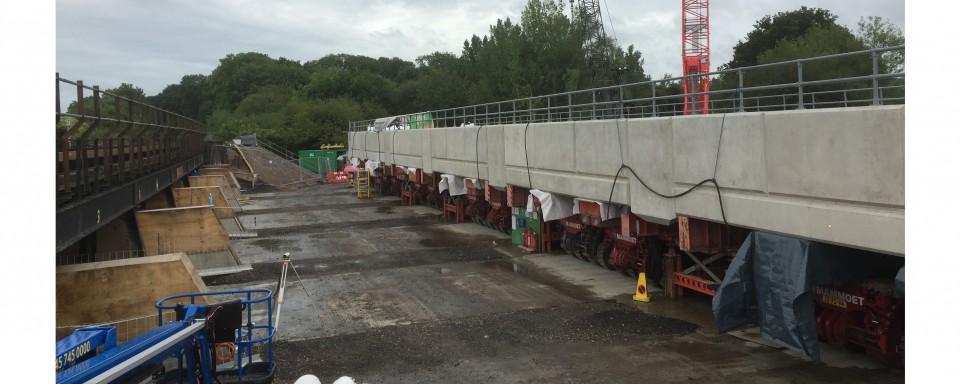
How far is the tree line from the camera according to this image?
5003 cm

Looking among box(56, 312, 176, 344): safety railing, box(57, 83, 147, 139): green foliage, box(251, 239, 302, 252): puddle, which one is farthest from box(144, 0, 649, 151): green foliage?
box(56, 312, 176, 344): safety railing

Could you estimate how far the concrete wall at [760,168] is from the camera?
26.2 feet

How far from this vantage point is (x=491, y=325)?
37.8 ft

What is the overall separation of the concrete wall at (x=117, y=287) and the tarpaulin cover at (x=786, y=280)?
8.15 meters

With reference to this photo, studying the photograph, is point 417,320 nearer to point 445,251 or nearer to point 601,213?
point 601,213

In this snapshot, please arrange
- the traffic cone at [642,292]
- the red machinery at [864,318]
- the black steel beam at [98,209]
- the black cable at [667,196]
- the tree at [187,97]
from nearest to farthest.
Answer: the red machinery at [864,318], the black steel beam at [98,209], the black cable at [667,196], the traffic cone at [642,292], the tree at [187,97]

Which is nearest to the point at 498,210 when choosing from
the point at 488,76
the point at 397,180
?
the point at 397,180

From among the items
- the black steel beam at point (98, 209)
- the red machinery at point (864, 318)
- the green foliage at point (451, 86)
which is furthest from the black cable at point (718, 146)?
the green foliage at point (451, 86)

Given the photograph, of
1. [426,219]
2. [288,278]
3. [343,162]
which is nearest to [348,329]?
[288,278]

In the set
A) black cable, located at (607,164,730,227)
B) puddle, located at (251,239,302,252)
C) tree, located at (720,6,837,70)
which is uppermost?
tree, located at (720,6,837,70)

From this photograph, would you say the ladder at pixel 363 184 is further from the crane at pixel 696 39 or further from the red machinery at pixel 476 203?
the crane at pixel 696 39

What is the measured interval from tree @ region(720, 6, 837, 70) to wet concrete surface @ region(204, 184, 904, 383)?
44.2 meters

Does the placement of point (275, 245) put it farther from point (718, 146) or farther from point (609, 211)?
point (718, 146)

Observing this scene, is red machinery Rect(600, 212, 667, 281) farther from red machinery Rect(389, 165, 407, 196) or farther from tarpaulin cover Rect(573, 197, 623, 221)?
red machinery Rect(389, 165, 407, 196)
